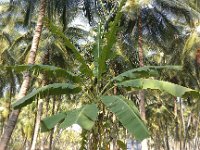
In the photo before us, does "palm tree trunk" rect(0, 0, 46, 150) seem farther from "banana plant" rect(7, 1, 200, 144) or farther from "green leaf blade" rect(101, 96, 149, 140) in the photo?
"green leaf blade" rect(101, 96, 149, 140)

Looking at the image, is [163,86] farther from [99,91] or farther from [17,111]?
[17,111]

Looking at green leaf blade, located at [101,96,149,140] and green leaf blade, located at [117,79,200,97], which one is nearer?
green leaf blade, located at [101,96,149,140]

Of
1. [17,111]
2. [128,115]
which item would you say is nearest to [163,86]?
[128,115]

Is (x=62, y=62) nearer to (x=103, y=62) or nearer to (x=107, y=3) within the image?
(x=107, y=3)

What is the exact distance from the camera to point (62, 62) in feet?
88.9

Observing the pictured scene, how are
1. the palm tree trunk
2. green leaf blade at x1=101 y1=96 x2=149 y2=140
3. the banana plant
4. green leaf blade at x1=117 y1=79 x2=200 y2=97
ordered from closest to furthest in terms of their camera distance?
green leaf blade at x1=101 y1=96 x2=149 y2=140, the banana plant, green leaf blade at x1=117 y1=79 x2=200 y2=97, the palm tree trunk

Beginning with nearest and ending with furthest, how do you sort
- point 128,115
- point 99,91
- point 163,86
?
1. point 128,115
2. point 163,86
3. point 99,91

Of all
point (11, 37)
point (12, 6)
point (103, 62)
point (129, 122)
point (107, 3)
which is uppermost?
point (11, 37)

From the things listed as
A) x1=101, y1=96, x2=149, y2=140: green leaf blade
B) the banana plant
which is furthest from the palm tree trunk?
x1=101, y1=96, x2=149, y2=140: green leaf blade

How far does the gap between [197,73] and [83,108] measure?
73.1 feet

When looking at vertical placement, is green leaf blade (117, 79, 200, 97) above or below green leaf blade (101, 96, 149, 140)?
above

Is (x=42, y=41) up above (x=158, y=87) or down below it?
above

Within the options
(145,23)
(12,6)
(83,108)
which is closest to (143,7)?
(145,23)

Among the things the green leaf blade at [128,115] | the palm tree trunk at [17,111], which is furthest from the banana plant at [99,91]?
the palm tree trunk at [17,111]
